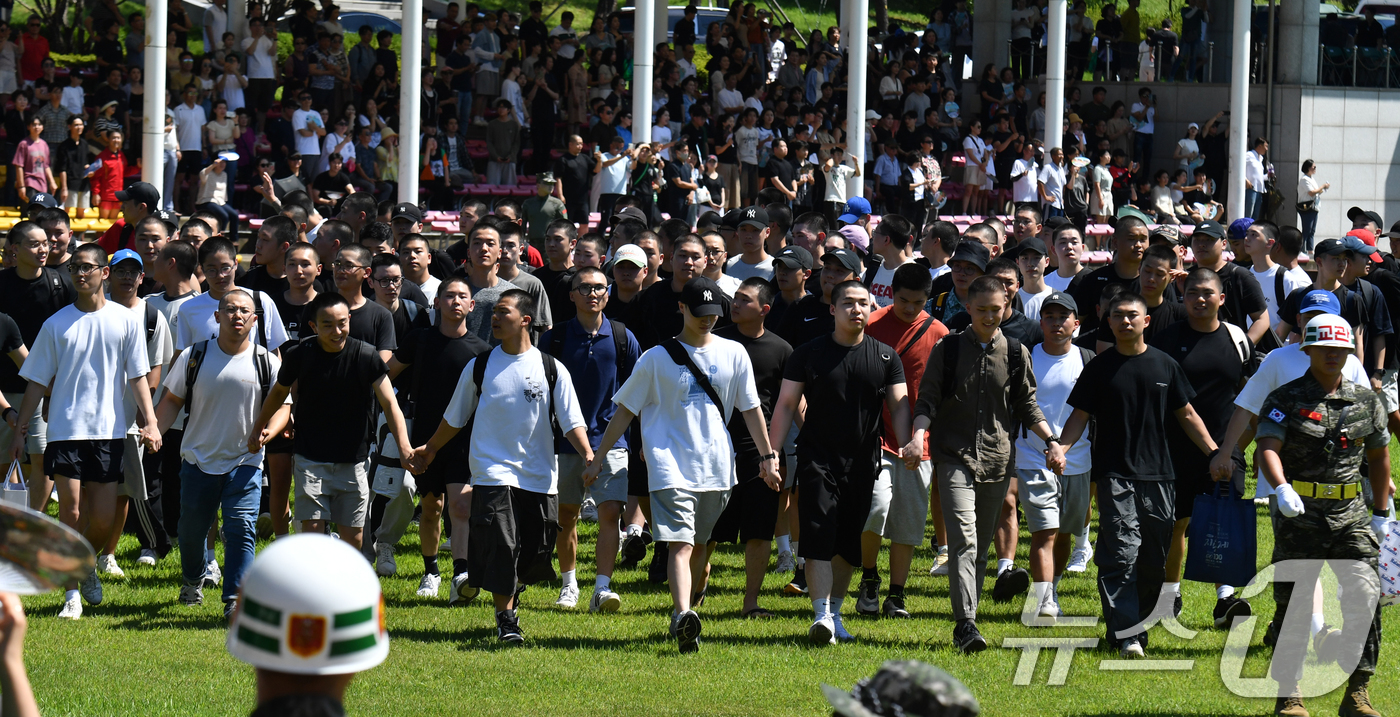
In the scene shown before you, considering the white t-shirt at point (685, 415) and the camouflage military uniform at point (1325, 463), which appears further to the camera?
the white t-shirt at point (685, 415)

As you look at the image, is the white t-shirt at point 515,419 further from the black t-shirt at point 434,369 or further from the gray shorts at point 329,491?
the gray shorts at point 329,491

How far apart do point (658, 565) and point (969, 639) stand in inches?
93.4

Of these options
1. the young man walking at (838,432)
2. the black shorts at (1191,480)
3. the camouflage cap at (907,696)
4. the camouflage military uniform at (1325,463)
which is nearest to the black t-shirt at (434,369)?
the young man walking at (838,432)

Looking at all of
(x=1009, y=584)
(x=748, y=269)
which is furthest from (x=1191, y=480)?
(x=748, y=269)

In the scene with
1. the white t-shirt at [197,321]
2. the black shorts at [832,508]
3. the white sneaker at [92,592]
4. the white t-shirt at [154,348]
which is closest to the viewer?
the black shorts at [832,508]

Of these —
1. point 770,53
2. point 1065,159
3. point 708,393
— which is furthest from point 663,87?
point 708,393

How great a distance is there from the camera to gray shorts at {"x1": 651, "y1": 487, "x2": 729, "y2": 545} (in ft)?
26.3

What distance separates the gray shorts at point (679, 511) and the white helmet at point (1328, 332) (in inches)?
116

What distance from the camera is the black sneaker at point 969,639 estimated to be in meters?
7.99

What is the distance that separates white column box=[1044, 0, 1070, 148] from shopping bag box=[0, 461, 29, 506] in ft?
65.4

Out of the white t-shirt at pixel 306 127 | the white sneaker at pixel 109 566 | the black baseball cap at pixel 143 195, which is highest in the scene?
the white t-shirt at pixel 306 127

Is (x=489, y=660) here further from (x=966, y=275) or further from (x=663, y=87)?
(x=663, y=87)

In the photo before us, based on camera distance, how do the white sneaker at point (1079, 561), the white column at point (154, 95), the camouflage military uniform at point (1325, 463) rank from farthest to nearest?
1. the white column at point (154, 95)
2. the white sneaker at point (1079, 561)
3. the camouflage military uniform at point (1325, 463)

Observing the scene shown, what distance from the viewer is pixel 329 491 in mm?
8625
